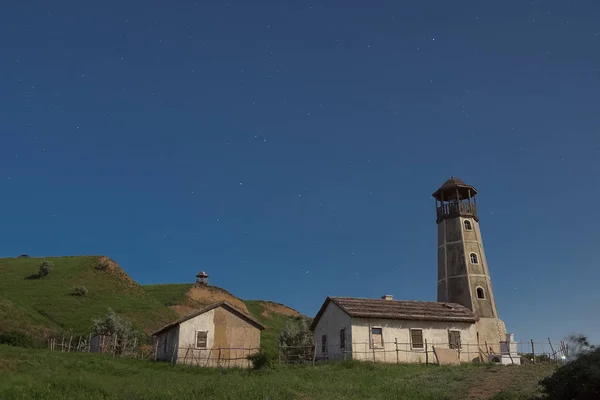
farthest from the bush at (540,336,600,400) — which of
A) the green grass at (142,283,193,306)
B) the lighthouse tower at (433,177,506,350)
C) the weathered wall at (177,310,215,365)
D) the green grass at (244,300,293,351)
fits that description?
the green grass at (142,283,193,306)

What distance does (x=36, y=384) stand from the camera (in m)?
20.2

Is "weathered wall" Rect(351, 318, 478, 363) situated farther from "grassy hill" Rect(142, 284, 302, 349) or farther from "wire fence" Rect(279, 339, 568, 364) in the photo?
"grassy hill" Rect(142, 284, 302, 349)

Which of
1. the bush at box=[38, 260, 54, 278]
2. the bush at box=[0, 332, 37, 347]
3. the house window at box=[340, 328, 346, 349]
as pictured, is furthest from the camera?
the bush at box=[38, 260, 54, 278]

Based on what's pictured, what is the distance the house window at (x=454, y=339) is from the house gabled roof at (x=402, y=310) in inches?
36.9

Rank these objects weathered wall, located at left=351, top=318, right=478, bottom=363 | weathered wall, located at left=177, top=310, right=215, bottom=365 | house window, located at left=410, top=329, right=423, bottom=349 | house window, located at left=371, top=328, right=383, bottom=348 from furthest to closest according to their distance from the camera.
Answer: weathered wall, located at left=177, top=310, right=215, bottom=365 → house window, located at left=410, top=329, right=423, bottom=349 → house window, located at left=371, top=328, right=383, bottom=348 → weathered wall, located at left=351, top=318, right=478, bottom=363

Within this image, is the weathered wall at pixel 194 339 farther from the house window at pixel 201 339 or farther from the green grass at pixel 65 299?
the green grass at pixel 65 299

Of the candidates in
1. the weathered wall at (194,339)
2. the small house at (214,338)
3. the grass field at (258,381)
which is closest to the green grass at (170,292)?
the small house at (214,338)

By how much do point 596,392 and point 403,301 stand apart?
21360mm

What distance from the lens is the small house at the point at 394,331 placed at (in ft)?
109

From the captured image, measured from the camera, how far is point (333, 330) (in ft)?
118

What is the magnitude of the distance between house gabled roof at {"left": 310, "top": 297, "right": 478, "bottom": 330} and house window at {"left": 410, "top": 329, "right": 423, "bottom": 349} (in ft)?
2.75

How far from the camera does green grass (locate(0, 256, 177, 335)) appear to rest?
5406cm

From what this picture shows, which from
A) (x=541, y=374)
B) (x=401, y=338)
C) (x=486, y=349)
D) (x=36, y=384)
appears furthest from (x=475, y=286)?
(x=36, y=384)

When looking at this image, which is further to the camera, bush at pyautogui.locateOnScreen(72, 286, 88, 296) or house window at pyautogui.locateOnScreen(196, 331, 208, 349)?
bush at pyautogui.locateOnScreen(72, 286, 88, 296)
